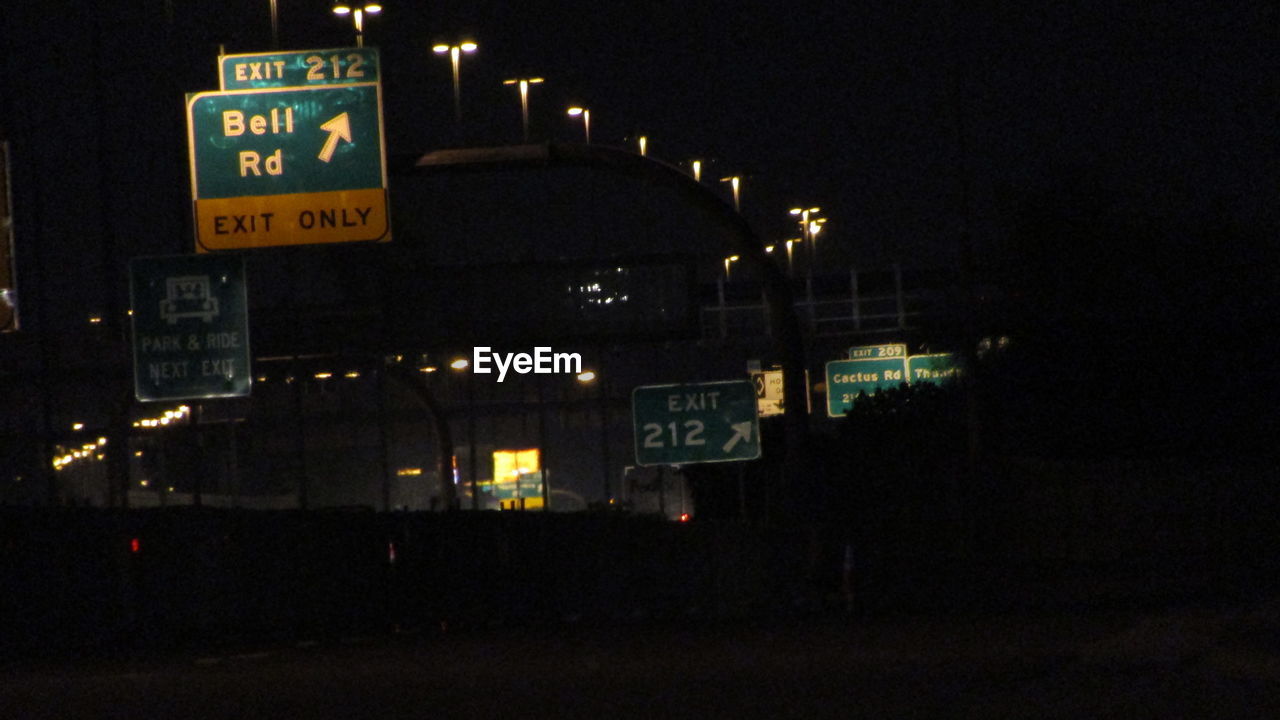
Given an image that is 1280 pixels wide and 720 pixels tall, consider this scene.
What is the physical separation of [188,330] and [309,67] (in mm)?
5959

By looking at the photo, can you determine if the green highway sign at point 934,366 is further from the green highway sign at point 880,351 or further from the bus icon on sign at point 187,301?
the bus icon on sign at point 187,301

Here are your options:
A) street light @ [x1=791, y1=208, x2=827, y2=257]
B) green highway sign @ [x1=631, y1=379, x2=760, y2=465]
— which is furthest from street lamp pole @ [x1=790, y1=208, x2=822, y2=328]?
green highway sign @ [x1=631, y1=379, x2=760, y2=465]

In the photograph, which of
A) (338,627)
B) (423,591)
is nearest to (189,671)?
(338,627)

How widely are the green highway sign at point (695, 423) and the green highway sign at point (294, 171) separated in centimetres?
964

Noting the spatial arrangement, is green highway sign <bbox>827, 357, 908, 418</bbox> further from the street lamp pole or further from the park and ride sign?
the park and ride sign

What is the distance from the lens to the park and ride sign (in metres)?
17.1

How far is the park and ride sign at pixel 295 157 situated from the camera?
17141mm

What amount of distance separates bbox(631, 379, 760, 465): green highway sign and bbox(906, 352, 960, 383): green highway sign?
21178 mm

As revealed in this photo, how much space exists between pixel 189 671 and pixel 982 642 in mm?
7051

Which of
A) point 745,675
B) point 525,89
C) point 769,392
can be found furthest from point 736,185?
point 745,675

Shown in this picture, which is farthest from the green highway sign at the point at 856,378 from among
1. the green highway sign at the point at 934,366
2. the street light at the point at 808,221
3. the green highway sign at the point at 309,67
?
the green highway sign at the point at 309,67

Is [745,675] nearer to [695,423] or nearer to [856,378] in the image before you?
[695,423]

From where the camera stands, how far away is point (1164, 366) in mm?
44531

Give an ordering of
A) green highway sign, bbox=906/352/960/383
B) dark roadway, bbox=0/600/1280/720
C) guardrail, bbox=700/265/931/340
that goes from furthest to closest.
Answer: guardrail, bbox=700/265/931/340 < green highway sign, bbox=906/352/960/383 < dark roadway, bbox=0/600/1280/720
